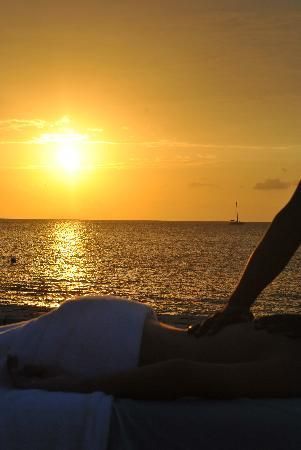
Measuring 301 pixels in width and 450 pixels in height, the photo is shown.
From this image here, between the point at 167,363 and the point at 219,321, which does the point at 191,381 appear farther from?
the point at 219,321

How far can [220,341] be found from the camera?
288 centimetres

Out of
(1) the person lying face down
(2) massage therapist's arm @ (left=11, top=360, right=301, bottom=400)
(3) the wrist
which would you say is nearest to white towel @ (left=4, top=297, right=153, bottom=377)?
(1) the person lying face down

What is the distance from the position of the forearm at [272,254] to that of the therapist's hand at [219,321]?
0.08 metres

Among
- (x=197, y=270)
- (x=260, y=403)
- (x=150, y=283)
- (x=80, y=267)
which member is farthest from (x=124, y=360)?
(x=80, y=267)

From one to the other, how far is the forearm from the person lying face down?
1.07 ft

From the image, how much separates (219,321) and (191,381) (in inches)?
21.3

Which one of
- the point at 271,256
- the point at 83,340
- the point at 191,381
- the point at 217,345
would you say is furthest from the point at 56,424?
the point at 271,256

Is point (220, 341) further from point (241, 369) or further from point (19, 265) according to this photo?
point (19, 265)

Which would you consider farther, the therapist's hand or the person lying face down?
the therapist's hand

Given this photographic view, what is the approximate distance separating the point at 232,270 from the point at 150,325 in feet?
128

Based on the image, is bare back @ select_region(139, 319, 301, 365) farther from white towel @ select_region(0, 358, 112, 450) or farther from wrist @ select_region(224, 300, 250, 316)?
white towel @ select_region(0, 358, 112, 450)

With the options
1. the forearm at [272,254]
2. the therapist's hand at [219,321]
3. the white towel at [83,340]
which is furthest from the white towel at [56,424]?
the forearm at [272,254]

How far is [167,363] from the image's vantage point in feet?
8.29

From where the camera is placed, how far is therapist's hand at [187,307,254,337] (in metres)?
2.95
